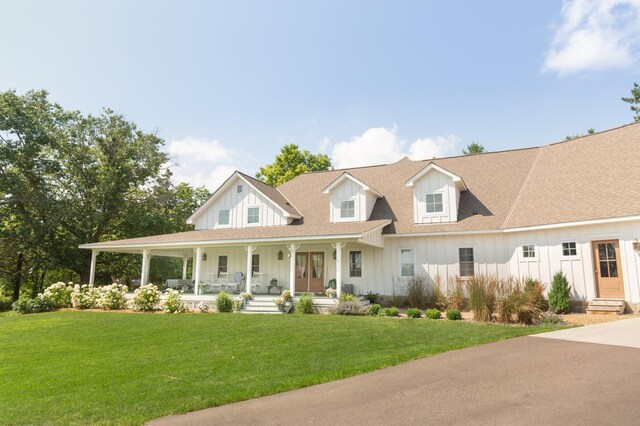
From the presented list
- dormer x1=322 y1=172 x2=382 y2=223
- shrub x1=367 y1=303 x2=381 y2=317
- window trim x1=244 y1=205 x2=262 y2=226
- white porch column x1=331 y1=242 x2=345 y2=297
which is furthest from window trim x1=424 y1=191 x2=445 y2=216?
window trim x1=244 y1=205 x2=262 y2=226

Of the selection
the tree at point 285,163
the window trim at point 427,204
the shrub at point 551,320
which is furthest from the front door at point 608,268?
the tree at point 285,163

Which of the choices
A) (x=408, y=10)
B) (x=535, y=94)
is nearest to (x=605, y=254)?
(x=535, y=94)

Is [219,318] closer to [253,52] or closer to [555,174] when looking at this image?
[253,52]

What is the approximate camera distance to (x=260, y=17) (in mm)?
13500

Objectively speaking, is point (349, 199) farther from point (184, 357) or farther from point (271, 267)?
point (184, 357)

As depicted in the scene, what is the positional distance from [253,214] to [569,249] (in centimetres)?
1449

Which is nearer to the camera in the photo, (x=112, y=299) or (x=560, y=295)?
(x=560, y=295)

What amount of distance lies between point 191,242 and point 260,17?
33.5 feet

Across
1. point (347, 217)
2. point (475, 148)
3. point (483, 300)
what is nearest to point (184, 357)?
point (483, 300)

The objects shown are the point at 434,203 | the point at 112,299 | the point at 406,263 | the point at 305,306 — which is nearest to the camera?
the point at 305,306

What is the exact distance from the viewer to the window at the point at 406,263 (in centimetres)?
1797

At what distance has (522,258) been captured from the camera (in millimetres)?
16109

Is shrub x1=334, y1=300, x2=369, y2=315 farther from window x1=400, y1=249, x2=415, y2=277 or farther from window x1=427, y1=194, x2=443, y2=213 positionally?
window x1=427, y1=194, x2=443, y2=213

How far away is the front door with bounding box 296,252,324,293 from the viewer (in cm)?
1944
